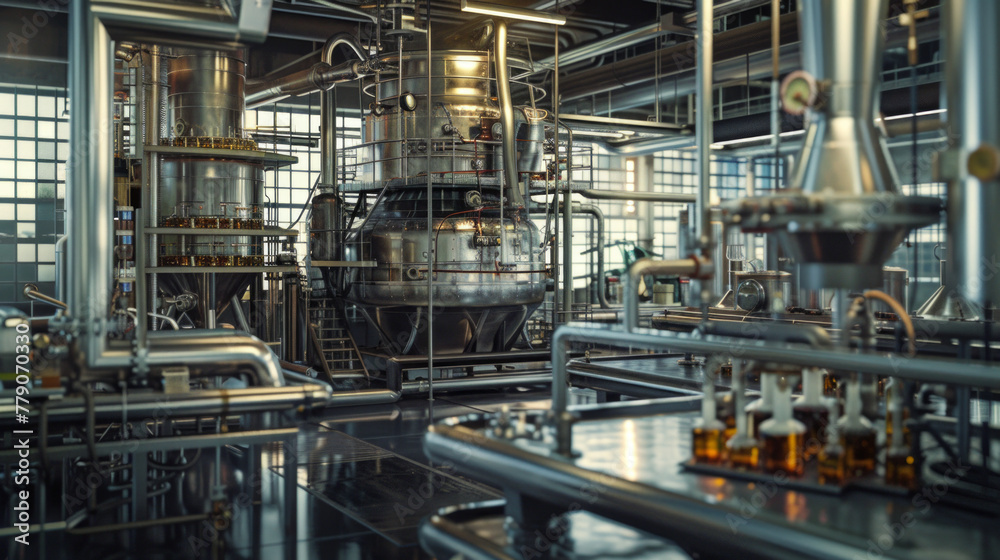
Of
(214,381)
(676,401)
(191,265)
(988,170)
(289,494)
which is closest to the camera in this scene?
(988,170)

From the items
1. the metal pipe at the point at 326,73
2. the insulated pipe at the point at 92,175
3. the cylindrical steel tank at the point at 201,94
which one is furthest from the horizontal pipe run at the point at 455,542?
the metal pipe at the point at 326,73

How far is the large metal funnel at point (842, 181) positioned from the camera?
1.59 metres

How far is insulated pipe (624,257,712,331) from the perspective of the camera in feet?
6.31

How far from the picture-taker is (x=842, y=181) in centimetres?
164

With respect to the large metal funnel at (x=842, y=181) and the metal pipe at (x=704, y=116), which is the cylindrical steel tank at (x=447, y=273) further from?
the large metal funnel at (x=842, y=181)

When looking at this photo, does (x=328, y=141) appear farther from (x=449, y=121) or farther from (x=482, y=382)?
(x=482, y=382)

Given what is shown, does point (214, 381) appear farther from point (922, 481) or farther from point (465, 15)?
point (465, 15)

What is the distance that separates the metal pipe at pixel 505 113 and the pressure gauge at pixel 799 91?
683 centimetres

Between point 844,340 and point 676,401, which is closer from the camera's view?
point 844,340

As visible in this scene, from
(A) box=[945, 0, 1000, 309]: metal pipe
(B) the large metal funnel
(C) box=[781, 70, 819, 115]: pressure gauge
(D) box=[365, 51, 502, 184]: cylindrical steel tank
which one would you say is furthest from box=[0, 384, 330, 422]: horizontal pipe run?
(D) box=[365, 51, 502, 184]: cylindrical steel tank

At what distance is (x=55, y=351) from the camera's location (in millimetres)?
2354

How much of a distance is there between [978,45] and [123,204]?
294 inches

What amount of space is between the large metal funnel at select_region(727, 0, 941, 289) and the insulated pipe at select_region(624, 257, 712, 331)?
0.21 meters

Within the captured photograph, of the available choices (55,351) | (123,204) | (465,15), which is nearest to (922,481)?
(55,351)
